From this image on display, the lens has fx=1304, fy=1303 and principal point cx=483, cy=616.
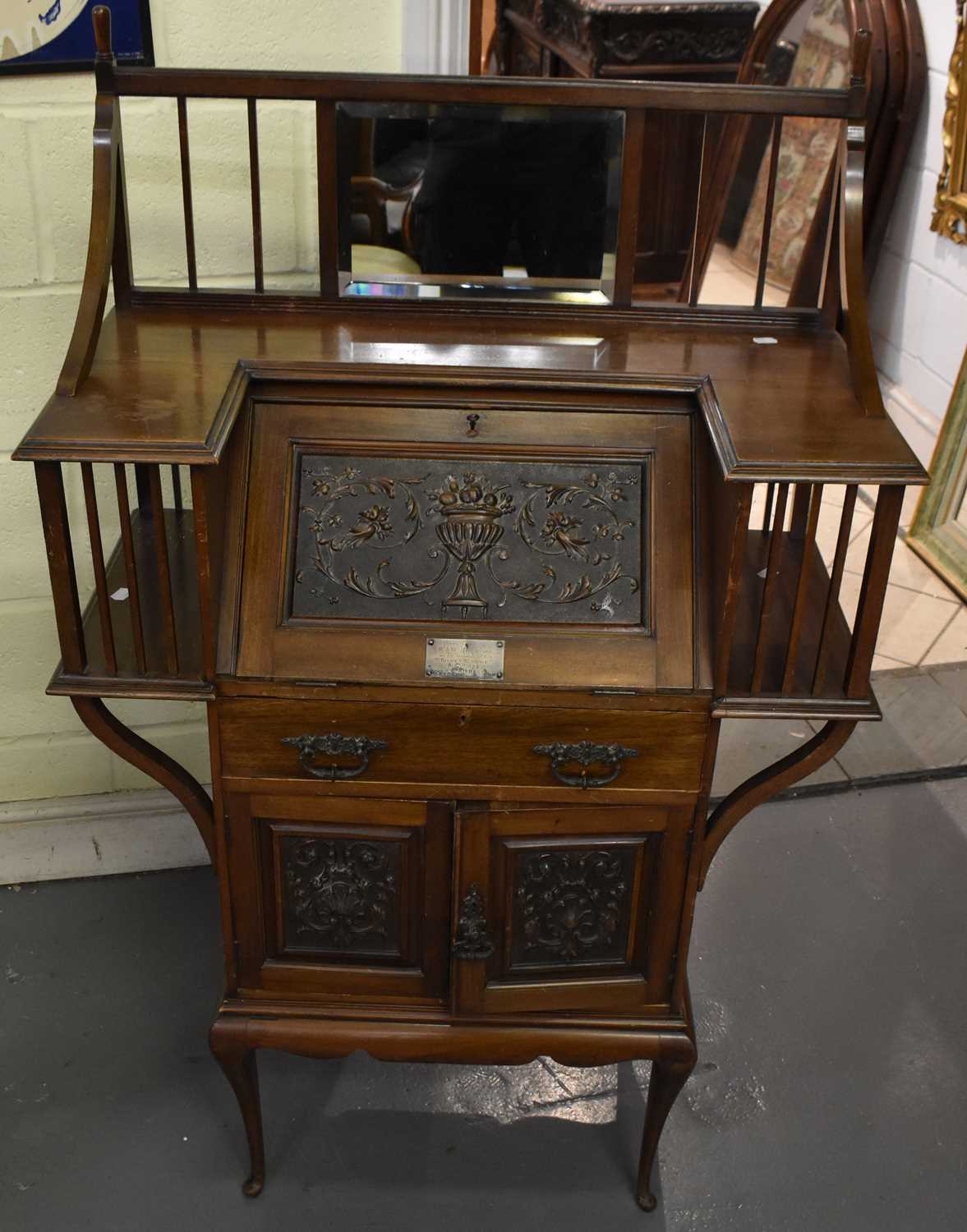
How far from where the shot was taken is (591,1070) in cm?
224

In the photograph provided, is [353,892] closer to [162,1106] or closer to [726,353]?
[162,1106]

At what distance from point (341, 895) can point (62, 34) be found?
1336 millimetres

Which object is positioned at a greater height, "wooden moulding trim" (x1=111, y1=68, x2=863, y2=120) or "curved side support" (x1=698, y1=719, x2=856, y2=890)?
"wooden moulding trim" (x1=111, y1=68, x2=863, y2=120)

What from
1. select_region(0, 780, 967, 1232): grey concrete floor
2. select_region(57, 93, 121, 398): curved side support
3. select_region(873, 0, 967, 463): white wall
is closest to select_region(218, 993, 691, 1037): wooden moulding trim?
select_region(0, 780, 967, 1232): grey concrete floor

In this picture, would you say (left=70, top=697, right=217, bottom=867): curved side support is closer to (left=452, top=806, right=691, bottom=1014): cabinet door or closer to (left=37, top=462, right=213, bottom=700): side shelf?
(left=37, top=462, right=213, bottom=700): side shelf

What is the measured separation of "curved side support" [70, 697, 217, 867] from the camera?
170 cm

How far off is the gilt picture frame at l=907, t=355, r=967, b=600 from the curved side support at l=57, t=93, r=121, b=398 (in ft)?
8.31

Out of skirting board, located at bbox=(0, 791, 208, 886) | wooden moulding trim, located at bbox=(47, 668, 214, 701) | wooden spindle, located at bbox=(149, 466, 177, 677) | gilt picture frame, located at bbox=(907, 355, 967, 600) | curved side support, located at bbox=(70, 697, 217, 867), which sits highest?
wooden spindle, located at bbox=(149, 466, 177, 677)

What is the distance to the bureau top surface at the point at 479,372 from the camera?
1.46 meters

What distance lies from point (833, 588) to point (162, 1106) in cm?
138

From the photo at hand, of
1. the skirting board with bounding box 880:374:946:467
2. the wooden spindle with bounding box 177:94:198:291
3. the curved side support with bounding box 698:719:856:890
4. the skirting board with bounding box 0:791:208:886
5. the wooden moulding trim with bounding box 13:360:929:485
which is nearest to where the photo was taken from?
the wooden moulding trim with bounding box 13:360:929:485

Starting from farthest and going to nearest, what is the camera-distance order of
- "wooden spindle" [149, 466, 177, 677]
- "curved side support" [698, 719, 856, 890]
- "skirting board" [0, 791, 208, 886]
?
"skirting board" [0, 791, 208, 886] → "curved side support" [698, 719, 856, 890] → "wooden spindle" [149, 466, 177, 677]

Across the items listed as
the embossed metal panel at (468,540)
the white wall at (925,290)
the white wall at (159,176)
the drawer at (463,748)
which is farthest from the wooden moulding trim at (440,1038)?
the white wall at (925,290)

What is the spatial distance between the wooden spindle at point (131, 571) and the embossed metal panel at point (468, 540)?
7.3 inches
